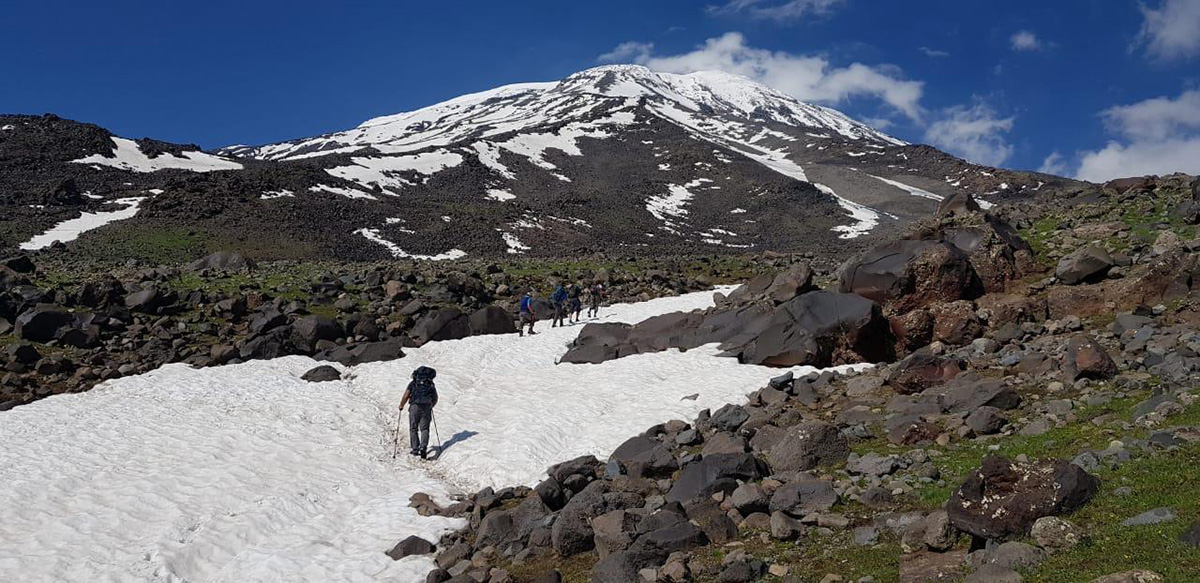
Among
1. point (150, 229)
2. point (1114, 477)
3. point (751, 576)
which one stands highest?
point (150, 229)

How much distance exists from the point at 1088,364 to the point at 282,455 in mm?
19555

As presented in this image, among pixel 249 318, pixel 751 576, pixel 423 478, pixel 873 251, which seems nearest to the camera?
pixel 751 576

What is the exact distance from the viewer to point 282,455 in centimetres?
1872

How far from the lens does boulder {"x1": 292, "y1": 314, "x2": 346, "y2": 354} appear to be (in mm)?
29208

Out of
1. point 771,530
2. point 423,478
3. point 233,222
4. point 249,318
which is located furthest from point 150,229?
point 771,530

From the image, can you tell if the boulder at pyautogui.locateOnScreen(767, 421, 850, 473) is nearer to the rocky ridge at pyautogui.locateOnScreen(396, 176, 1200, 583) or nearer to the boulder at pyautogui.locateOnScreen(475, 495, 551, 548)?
the rocky ridge at pyautogui.locateOnScreen(396, 176, 1200, 583)

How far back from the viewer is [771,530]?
10.7 m

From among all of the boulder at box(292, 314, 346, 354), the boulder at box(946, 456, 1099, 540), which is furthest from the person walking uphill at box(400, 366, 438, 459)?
the boulder at box(946, 456, 1099, 540)

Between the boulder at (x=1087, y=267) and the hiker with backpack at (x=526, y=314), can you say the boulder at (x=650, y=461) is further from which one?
the hiker with backpack at (x=526, y=314)

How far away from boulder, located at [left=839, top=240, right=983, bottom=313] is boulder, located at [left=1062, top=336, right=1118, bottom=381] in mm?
8376

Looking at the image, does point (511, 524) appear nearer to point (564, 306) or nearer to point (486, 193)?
point (564, 306)

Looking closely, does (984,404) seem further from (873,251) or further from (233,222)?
(233,222)

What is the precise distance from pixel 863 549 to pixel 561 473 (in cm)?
798

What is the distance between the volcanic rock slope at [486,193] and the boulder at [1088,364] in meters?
62.9
